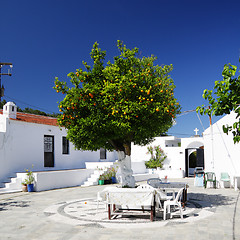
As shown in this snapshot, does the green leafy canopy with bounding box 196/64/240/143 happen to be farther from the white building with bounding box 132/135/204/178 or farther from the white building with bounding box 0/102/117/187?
the white building with bounding box 132/135/204/178

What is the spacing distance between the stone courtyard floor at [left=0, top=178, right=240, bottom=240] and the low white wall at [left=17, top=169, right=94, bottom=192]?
4678 mm

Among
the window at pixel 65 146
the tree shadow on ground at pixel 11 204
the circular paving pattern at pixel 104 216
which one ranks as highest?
the window at pixel 65 146

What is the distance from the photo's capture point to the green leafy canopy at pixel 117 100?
27.8ft

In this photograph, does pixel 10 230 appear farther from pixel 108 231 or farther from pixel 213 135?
pixel 213 135

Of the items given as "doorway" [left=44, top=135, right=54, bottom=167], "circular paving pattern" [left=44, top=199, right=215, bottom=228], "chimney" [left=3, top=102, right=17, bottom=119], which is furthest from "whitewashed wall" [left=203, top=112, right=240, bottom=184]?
"chimney" [left=3, top=102, right=17, bottom=119]

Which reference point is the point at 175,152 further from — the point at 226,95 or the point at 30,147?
the point at 226,95

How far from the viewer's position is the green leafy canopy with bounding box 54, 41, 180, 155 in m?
8.48

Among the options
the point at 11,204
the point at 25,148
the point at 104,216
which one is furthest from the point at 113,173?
the point at 104,216

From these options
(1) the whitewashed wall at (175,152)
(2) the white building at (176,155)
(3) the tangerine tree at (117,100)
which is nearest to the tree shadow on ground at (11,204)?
(3) the tangerine tree at (117,100)

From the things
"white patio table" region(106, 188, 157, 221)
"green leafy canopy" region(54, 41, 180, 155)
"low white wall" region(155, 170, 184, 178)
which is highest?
"green leafy canopy" region(54, 41, 180, 155)

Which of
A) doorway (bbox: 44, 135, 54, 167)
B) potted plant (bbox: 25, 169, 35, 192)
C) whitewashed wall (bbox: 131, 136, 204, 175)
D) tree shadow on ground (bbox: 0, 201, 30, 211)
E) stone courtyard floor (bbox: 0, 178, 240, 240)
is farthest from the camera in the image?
whitewashed wall (bbox: 131, 136, 204, 175)

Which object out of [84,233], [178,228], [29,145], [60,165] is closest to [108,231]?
[84,233]

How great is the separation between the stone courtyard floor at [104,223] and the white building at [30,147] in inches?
246

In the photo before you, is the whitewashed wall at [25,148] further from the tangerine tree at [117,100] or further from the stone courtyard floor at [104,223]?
the tangerine tree at [117,100]
